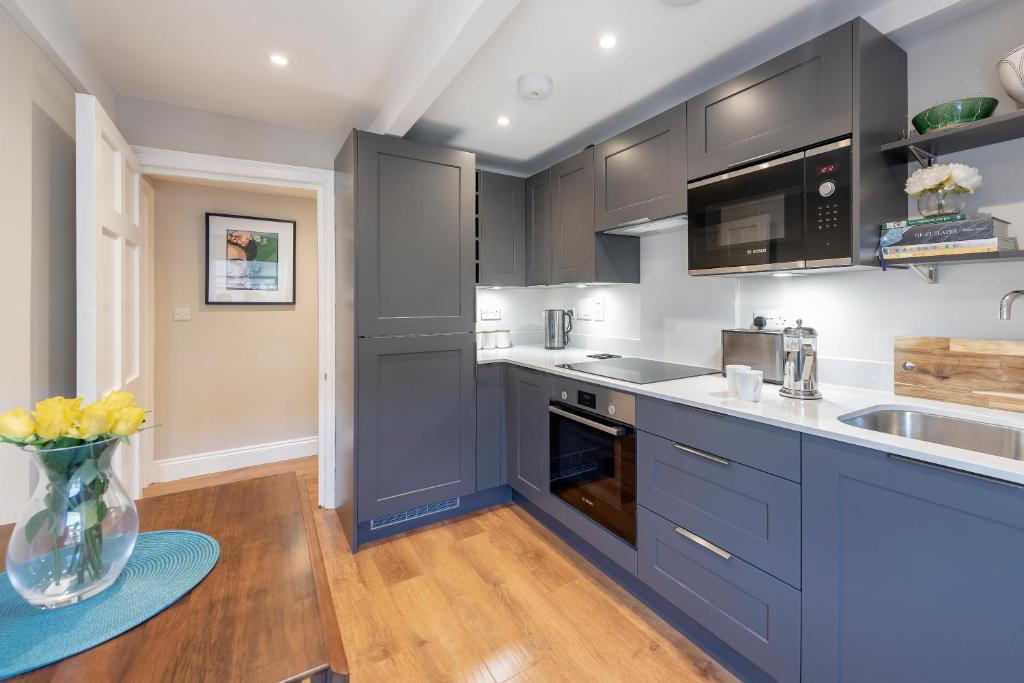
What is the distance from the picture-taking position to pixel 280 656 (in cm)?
63

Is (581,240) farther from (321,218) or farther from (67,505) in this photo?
(67,505)

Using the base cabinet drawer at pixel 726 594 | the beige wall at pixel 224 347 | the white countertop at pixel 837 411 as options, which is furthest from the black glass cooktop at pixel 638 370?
the beige wall at pixel 224 347

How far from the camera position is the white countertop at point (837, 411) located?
3.29ft

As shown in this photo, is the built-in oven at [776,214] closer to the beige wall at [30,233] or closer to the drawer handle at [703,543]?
the drawer handle at [703,543]

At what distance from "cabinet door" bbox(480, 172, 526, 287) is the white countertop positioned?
976mm

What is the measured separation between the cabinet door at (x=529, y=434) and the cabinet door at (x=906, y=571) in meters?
1.33

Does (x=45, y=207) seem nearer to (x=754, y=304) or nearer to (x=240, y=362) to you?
(x=240, y=362)

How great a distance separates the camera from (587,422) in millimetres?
2109

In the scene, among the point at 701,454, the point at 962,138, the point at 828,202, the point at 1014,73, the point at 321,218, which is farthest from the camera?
the point at 321,218

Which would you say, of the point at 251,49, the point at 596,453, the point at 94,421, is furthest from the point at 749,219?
the point at 251,49

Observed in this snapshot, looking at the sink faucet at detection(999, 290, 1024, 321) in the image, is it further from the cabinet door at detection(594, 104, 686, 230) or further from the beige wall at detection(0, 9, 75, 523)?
the beige wall at detection(0, 9, 75, 523)

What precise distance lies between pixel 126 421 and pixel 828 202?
1.97m

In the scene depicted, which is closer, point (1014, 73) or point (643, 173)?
point (1014, 73)

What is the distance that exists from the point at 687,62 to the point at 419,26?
1.13m
